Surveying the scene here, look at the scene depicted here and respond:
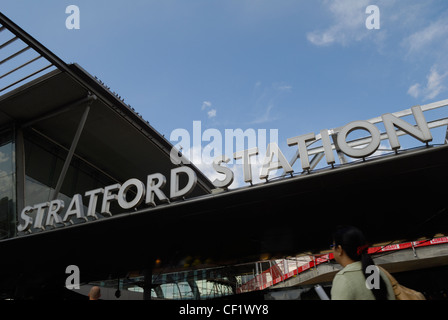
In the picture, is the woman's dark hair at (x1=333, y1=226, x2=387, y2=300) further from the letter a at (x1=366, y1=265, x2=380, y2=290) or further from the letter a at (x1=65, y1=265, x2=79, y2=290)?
the letter a at (x1=65, y1=265, x2=79, y2=290)

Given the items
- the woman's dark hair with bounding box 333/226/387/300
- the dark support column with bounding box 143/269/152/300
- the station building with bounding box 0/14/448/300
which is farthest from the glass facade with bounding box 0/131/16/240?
the woman's dark hair with bounding box 333/226/387/300

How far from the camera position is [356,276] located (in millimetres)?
2459

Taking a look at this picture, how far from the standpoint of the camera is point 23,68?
15.2m

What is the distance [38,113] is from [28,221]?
7.63 metres

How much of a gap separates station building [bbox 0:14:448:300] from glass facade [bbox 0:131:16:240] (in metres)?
0.06

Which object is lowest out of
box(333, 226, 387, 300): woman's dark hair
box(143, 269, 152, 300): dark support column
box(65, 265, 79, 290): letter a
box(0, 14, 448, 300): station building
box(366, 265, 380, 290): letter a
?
box(366, 265, 380, 290): letter a

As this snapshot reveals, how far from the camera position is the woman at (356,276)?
7.77ft

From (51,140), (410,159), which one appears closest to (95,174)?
(51,140)

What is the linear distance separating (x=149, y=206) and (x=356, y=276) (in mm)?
9893

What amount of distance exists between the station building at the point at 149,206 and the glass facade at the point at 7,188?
0.06 m

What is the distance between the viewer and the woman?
2369 millimetres

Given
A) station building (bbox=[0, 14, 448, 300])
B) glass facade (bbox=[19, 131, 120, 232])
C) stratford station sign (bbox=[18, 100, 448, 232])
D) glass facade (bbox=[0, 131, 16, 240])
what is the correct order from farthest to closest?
glass facade (bbox=[19, 131, 120, 232]) < glass facade (bbox=[0, 131, 16, 240]) < station building (bbox=[0, 14, 448, 300]) < stratford station sign (bbox=[18, 100, 448, 232])

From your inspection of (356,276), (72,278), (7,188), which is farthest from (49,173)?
(356,276)
